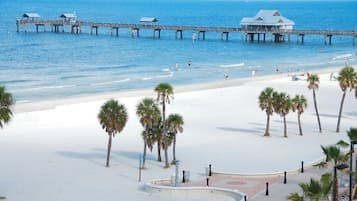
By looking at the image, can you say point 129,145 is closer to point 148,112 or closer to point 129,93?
point 148,112

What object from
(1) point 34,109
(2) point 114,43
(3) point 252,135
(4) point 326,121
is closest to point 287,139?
(3) point 252,135

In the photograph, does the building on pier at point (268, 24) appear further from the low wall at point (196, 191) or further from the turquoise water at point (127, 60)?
the low wall at point (196, 191)

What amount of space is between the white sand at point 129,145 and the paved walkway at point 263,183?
1.47 metres

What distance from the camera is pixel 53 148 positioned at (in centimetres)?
4250

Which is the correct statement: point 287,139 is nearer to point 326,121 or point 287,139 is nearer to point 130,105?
point 326,121

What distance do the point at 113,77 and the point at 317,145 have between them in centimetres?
4209

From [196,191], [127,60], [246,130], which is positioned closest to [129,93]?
[246,130]

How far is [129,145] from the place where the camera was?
4369 cm

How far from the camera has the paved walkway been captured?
103ft

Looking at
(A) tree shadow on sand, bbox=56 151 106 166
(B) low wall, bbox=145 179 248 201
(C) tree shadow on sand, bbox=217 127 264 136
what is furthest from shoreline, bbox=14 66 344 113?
(B) low wall, bbox=145 179 248 201

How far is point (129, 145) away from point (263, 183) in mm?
12142

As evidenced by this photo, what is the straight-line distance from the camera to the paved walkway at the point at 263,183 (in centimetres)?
3147

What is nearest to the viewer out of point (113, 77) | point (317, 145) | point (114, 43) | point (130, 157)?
point (130, 157)

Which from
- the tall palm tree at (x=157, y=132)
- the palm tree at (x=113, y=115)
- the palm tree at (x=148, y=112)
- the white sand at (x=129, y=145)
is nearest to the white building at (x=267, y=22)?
the white sand at (x=129, y=145)
